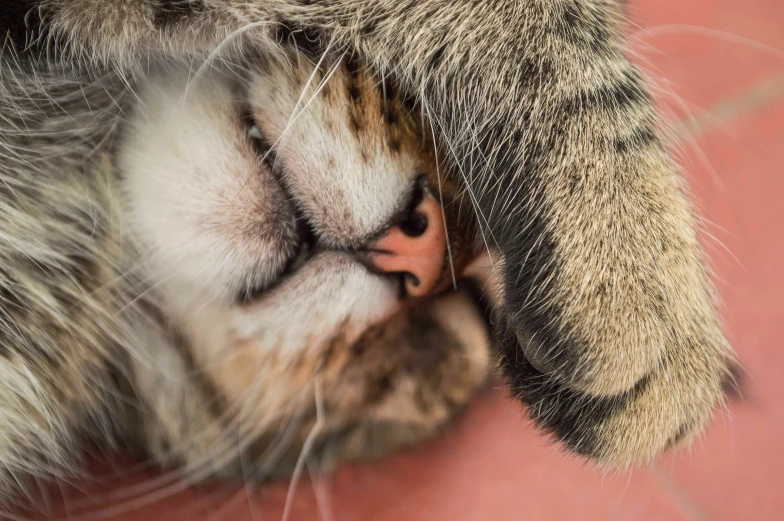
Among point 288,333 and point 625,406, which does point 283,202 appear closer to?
point 288,333

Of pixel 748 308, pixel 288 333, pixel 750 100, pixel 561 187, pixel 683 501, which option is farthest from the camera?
pixel 750 100

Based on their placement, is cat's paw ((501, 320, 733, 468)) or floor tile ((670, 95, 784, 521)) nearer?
cat's paw ((501, 320, 733, 468))

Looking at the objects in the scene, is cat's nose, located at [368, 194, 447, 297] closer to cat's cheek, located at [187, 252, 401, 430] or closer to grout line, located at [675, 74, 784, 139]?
cat's cheek, located at [187, 252, 401, 430]

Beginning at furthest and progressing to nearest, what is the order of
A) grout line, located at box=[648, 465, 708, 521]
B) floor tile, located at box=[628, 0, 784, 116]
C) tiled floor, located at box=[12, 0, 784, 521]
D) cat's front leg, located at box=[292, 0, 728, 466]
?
floor tile, located at box=[628, 0, 784, 116]
grout line, located at box=[648, 465, 708, 521]
tiled floor, located at box=[12, 0, 784, 521]
cat's front leg, located at box=[292, 0, 728, 466]

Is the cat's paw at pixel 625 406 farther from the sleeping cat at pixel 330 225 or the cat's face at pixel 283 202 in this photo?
the cat's face at pixel 283 202


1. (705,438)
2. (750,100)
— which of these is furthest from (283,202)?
(750,100)

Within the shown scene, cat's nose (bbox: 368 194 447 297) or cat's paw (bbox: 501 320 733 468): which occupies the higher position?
cat's nose (bbox: 368 194 447 297)

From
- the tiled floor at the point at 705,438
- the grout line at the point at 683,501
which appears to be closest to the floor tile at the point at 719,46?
the tiled floor at the point at 705,438

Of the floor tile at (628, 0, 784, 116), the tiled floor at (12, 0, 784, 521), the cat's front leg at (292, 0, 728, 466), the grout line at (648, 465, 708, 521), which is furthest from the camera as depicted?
the floor tile at (628, 0, 784, 116)

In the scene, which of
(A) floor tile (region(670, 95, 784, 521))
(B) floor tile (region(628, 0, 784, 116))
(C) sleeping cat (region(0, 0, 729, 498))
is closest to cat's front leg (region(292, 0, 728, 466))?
(C) sleeping cat (region(0, 0, 729, 498))
